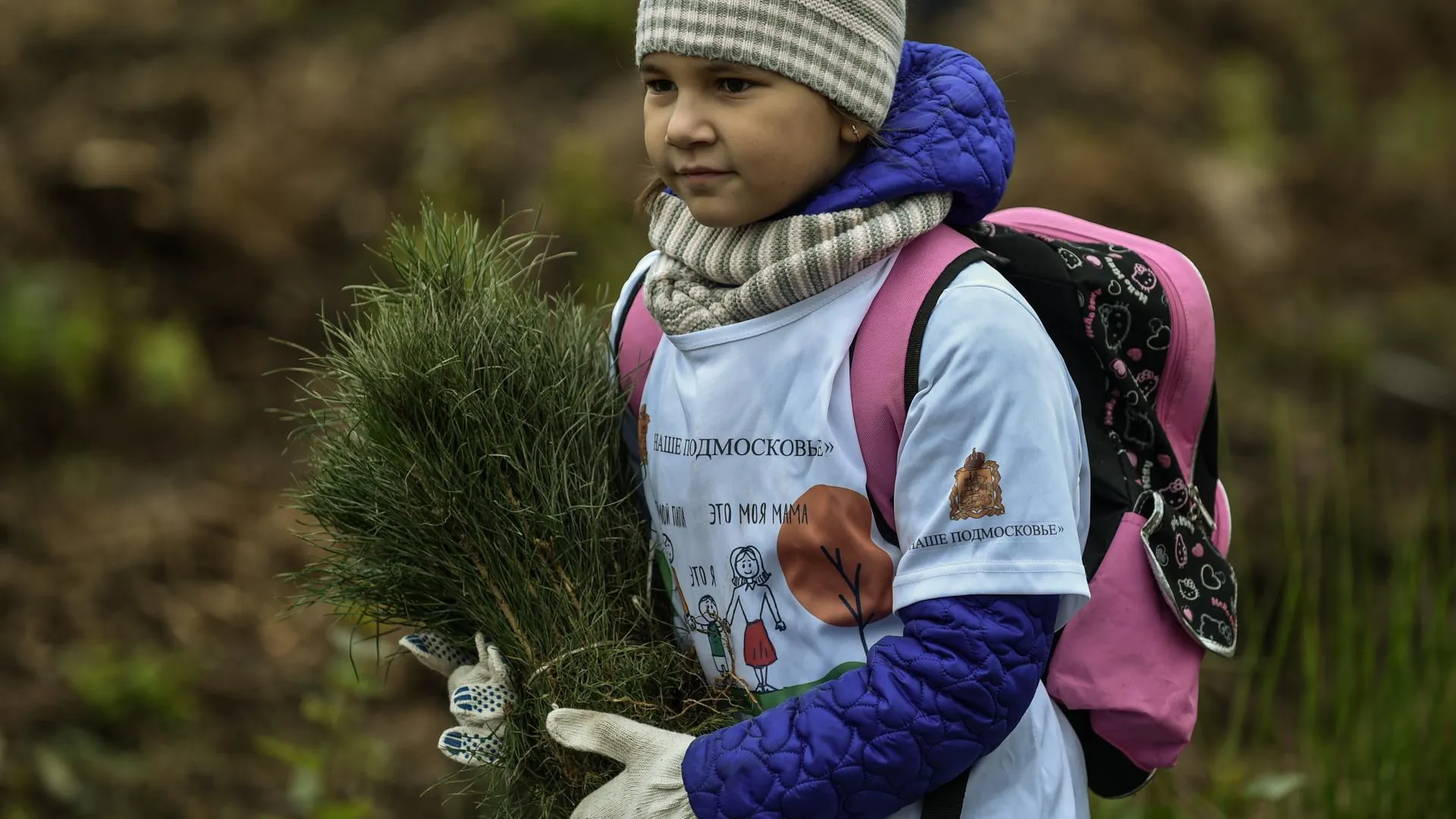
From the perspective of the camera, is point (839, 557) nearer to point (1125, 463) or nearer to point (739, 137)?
point (1125, 463)

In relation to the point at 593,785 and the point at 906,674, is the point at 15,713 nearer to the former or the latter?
the point at 593,785

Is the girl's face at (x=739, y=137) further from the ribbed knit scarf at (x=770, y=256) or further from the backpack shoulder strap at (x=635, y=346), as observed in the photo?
the backpack shoulder strap at (x=635, y=346)

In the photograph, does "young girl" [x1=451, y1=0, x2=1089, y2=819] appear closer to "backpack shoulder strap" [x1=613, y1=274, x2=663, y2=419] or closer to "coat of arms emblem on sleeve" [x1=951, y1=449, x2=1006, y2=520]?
"coat of arms emblem on sleeve" [x1=951, y1=449, x2=1006, y2=520]

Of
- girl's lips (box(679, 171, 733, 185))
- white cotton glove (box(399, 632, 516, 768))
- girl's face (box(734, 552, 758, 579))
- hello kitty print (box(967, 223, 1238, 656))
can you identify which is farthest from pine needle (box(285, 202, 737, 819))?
hello kitty print (box(967, 223, 1238, 656))

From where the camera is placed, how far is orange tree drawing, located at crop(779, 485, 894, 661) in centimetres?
166

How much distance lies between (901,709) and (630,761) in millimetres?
350

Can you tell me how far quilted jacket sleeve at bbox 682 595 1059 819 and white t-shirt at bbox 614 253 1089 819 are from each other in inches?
1.6

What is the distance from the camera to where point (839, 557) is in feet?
5.46

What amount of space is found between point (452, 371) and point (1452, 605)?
138 inches

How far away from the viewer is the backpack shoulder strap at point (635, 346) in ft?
6.36

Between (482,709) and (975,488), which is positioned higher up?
(975,488)

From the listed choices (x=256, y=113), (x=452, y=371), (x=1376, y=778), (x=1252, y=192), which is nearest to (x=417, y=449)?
(x=452, y=371)

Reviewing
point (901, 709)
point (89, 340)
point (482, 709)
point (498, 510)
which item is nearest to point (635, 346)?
point (498, 510)

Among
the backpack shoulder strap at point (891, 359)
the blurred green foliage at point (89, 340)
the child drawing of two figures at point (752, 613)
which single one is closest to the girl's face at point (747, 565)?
the child drawing of two figures at point (752, 613)
